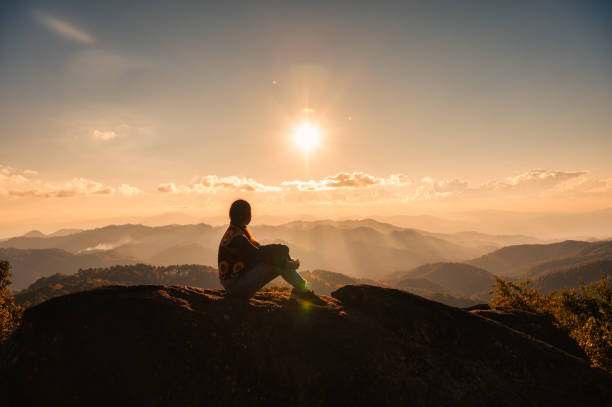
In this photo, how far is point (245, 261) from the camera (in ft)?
27.9

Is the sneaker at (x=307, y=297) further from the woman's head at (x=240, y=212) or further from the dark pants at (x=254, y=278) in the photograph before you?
the woman's head at (x=240, y=212)

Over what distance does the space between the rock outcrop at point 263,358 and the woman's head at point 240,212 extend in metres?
2.52

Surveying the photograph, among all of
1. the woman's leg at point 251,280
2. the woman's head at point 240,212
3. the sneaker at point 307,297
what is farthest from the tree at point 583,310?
the woman's head at point 240,212

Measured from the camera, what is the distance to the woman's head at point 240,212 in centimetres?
875

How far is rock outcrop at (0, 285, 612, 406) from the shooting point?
593 centimetres

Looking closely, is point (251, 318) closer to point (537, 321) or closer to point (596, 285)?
point (537, 321)

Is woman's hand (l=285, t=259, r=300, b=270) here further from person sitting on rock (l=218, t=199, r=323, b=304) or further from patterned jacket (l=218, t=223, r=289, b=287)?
patterned jacket (l=218, t=223, r=289, b=287)

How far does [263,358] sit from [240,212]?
429cm

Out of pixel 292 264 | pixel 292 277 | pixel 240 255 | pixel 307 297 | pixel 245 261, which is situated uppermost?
pixel 240 255

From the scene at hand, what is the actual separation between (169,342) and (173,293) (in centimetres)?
205

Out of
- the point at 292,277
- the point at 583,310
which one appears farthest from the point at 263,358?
the point at 583,310

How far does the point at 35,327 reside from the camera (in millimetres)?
6305

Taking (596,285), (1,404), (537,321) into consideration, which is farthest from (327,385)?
(596,285)

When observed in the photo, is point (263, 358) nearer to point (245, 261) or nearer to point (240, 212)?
point (245, 261)
